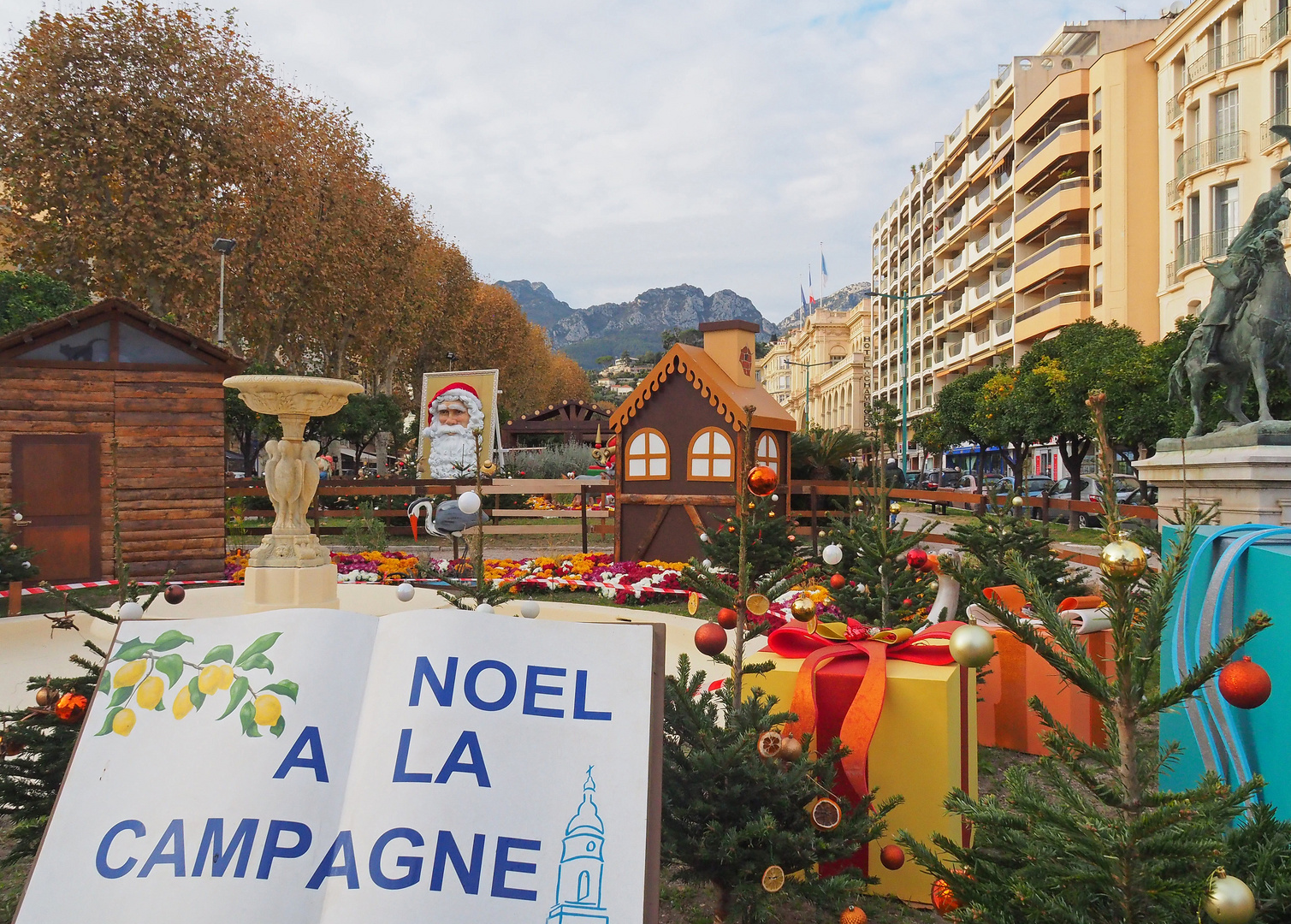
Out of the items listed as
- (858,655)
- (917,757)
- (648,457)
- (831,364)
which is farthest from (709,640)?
(831,364)

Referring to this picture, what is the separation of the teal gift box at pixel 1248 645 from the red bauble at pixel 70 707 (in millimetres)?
3428

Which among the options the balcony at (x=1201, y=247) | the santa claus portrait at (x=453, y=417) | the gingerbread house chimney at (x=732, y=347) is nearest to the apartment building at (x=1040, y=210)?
the balcony at (x=1201, y=247)

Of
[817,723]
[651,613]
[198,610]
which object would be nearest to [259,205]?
[198,610]

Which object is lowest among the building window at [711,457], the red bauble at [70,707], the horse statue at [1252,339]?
the red bauble at [70,707]

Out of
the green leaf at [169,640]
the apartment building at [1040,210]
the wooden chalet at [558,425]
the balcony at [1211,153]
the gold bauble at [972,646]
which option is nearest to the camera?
the gold bauble at [972,646]

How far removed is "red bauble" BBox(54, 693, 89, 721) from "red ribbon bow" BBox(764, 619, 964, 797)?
2.51m

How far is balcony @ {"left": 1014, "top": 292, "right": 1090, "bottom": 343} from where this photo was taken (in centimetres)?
4019

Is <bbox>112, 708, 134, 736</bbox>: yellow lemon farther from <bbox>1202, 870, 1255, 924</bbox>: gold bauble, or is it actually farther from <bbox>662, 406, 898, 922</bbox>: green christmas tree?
<bbox>1202, 870, 1255, 924</bbox>: gold bauble

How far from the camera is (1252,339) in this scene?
6047mm

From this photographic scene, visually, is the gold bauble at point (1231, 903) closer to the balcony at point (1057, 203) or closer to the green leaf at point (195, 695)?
the green leaf at point (195, 695)

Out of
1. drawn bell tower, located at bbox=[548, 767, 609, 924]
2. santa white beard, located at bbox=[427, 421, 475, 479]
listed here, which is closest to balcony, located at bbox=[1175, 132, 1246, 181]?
santa white beard, located at bbox=[427, 421, 475, 479]

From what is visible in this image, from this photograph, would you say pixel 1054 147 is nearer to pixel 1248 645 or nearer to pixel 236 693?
pixel 1248 645

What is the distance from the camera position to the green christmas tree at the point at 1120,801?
164cm

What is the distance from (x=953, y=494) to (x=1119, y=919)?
10.1 meters
